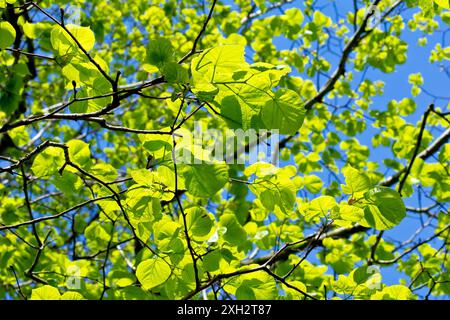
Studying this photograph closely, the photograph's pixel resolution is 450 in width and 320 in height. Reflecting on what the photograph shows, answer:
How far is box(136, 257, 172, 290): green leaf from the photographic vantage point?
157 cm

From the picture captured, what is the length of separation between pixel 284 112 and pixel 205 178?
0.28m

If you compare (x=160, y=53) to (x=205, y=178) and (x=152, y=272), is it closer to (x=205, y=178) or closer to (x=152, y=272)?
(x=205, y=178)

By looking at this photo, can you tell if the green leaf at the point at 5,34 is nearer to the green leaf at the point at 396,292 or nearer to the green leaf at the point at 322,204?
the green leaf at the point at 322,204

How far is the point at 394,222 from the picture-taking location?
136 cm

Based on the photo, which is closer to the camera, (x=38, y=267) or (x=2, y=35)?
(x=2, y=35)

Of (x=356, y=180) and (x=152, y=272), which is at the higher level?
(x=356, y=180)

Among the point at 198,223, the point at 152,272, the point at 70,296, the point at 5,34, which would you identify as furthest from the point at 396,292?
the point at 5,34

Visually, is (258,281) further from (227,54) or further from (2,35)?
(2,35)

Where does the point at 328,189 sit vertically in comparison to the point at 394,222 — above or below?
above

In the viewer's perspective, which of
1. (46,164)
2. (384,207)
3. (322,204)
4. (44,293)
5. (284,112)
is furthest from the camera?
(46,164)

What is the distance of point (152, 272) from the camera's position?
1.58 metres

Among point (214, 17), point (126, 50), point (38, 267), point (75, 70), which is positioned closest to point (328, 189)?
point (214, 17)

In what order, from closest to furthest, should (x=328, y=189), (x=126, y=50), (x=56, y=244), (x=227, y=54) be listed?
(x=227, y=54)
(x=328, y=189)
(x=56, y=244)
(x=126, y=50)

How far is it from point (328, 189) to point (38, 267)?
2392mm
